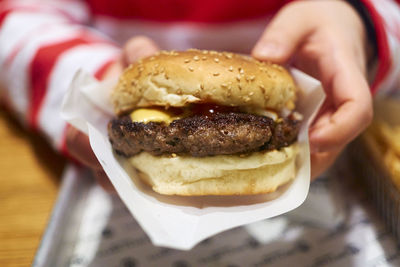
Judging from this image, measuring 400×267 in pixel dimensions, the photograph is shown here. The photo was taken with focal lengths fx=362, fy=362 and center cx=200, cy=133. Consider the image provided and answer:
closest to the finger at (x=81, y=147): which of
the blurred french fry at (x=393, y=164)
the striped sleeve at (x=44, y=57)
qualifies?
the striped sleeve at (x=44, y=57)

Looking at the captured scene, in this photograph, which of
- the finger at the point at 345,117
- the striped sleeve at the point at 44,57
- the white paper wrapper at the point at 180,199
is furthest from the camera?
the striped sleeve at the point at 44,57

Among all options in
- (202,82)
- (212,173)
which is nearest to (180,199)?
(212,173)

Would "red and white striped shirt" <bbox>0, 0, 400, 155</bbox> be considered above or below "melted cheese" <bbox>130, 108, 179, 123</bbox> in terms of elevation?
below

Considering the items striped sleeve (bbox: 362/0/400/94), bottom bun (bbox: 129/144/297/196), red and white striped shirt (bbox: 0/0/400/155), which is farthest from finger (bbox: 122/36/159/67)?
striped sleeve (bbox: 362/0/400/94)

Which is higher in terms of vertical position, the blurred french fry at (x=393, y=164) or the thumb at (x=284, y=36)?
the thumb at (x=284, y=36)

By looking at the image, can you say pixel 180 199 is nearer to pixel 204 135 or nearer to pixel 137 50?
pixel 204 135

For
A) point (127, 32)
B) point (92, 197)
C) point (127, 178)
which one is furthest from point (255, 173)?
point (127, 32)

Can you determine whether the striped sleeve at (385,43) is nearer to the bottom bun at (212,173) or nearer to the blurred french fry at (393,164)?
the blurred french fry at (393,164)

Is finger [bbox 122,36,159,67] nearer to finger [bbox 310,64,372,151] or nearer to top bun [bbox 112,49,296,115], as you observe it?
top bun [bbox 112,49,296,115]
